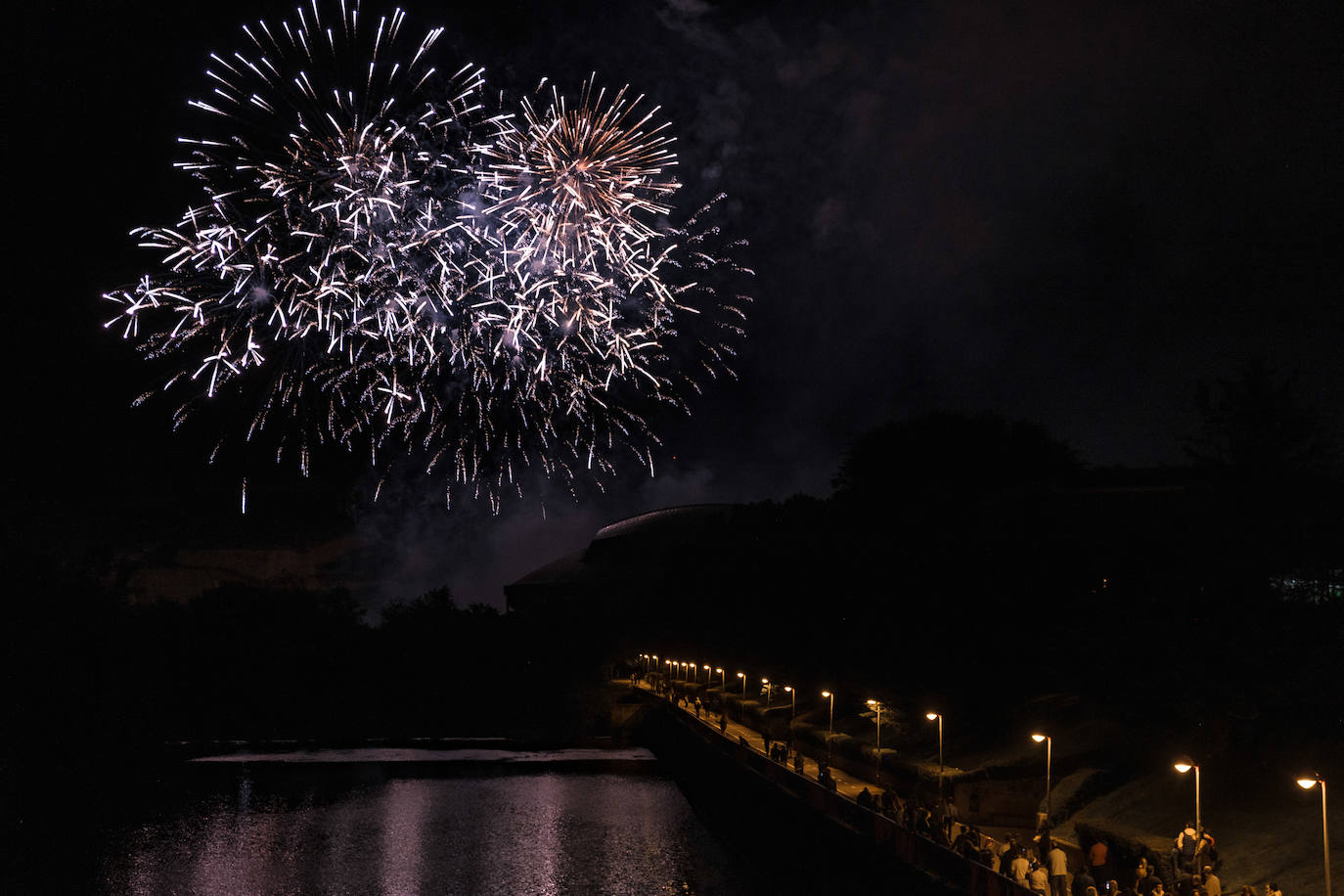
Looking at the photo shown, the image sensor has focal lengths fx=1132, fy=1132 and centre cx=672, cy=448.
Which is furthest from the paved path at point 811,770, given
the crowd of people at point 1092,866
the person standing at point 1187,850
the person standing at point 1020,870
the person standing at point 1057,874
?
the person standing at point 1187,850

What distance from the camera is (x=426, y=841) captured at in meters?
40.5

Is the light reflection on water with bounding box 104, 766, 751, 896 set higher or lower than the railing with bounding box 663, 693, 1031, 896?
lower

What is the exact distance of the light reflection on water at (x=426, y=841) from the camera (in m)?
33.7

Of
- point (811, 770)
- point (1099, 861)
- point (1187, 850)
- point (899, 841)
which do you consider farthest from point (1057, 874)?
point (811, 770)

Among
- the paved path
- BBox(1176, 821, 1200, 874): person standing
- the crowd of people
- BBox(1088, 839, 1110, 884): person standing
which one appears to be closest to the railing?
the crowd of people

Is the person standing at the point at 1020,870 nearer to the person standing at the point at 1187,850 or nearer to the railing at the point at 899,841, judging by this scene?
the railing at the point at 899,841

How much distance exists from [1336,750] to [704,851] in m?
21.3

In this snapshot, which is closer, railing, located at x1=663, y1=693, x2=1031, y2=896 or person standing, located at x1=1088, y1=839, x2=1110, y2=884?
railing, located at x1=663, y1=693, x2=1031, y2=896

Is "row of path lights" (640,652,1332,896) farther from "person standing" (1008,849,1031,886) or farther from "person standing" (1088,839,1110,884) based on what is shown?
"person standing" (1008,849,1031,886)

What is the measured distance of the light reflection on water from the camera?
33.7 metres

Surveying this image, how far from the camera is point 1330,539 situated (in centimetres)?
2819

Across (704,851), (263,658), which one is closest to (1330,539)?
(704,851)

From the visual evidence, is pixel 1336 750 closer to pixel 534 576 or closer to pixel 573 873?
pixel 573 873

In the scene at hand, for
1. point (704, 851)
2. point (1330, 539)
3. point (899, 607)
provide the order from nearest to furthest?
point (1330, 539) < point (704, 851) < point (899, 607)
